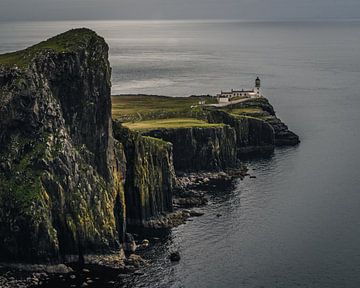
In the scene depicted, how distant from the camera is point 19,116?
357ft

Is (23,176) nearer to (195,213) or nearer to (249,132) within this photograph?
(195,213)

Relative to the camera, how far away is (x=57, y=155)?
10869 cm

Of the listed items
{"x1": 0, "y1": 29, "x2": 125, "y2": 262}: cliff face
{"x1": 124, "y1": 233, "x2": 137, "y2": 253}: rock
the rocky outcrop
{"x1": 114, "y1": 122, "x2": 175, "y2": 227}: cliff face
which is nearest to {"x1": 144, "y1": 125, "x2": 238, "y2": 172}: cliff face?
the rocky outcrop

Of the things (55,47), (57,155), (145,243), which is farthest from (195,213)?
(55,47)

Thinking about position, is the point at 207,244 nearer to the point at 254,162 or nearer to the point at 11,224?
the point at 11,224

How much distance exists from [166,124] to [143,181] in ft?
154

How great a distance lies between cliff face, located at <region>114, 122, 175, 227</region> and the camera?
12688cm

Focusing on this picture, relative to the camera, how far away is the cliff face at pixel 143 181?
12688 centimetres

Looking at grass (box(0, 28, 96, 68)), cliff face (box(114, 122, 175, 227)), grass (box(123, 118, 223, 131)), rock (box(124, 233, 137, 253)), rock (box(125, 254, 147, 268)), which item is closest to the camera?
rock (box(125, 254, 147, 268))

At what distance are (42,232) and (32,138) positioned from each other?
15817 mm

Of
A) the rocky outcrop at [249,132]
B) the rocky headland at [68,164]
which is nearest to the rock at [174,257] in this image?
the rocky headland at [68,164]

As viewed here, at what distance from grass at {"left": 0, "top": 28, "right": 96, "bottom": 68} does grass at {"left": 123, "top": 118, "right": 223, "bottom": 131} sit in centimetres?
4713

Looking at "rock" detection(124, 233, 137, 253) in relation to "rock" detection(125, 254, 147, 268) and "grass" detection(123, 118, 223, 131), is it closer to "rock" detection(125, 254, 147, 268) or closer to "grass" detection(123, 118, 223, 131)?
"rock" detection(125, 254, 147, 268)

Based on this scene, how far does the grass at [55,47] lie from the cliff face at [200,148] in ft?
153
